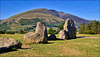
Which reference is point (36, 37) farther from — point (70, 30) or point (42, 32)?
point (70, 30)

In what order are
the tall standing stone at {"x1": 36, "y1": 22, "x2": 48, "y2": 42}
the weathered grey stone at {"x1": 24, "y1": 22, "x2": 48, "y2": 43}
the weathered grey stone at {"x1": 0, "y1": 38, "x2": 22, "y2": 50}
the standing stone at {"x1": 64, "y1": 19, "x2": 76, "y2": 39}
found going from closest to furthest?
1. the weathered grey stone at {"x1": 0, "y1": 38, "x2": 22, "y2": 50}
2. the weathered grey stone at {"x1": 24, "y1": 22, "x2": 48, "y2": 43}
3. the tall standing stone at {"x1": 36, "y1": 22, "x2": 48, "y2": 42}
4. the standing stone at {"x1": 64, "y1": 19, "x2": 76, "y2": 39}

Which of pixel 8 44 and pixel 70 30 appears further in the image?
pixel 70 30

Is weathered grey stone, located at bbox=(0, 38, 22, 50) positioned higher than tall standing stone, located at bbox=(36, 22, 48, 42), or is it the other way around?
tall standing stone, located at bbox=(36, 22, 48, 42)

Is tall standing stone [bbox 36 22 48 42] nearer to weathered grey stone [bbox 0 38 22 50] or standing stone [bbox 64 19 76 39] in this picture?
weathered grey stone [bbox 0 38 22 50]

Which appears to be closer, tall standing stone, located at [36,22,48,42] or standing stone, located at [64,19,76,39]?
tall standing stone, located at [36,22,48,42]

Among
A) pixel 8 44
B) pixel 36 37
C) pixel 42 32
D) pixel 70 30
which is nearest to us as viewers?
pixel 8 44

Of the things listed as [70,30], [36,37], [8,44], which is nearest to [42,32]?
[36,37]

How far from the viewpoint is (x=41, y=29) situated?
71.4ft

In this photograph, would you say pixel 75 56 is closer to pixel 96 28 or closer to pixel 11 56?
pixel 11 56

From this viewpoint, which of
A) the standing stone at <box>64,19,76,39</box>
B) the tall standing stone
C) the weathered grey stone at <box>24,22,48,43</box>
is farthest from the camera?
the standing stone at <box>64,19,76,39</box>

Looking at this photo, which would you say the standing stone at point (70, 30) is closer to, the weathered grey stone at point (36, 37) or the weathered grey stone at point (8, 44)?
the weathered grey stone at point (36, 37)

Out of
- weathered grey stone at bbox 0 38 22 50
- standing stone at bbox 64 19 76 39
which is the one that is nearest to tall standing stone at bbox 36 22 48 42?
weathered grey stone at bbox 0 38 22 50

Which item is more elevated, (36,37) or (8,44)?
(36,37)

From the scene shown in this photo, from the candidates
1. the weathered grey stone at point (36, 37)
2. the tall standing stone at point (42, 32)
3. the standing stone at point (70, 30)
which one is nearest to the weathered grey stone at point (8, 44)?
the weathered grey stone at point (36, 37)
